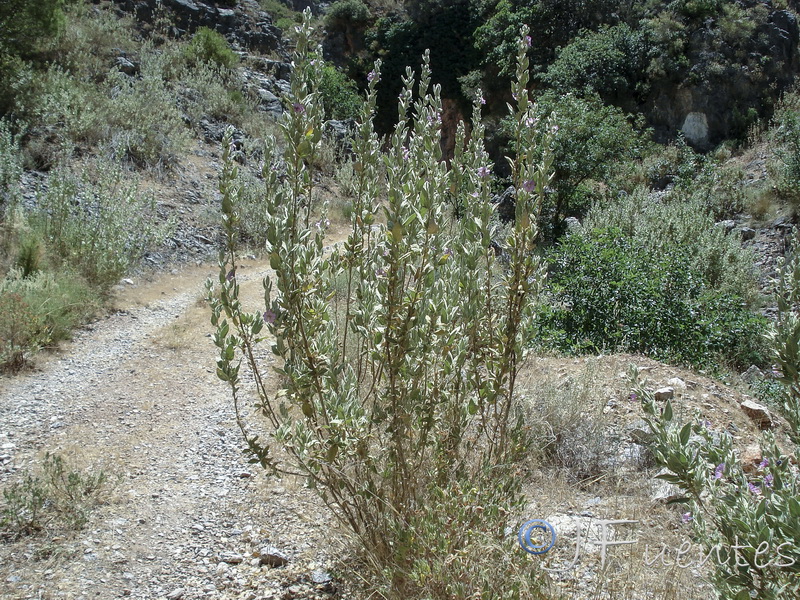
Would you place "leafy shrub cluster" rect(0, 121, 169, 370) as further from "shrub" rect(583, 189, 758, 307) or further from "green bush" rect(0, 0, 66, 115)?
"shrub" rect(583, 189, 758, 307)

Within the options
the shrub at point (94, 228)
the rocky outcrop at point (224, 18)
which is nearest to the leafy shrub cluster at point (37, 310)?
the shrub at point (94, 228)

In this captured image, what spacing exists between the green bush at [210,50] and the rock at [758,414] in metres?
14.4

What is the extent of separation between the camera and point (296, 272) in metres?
1.83

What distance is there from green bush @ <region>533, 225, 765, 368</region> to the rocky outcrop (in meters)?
14.6

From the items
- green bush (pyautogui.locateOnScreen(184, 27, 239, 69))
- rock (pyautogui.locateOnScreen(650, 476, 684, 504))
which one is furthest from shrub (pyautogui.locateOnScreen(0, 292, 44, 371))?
green bush (pyautogui.locateOnScreen(184, 27, 239, 69))

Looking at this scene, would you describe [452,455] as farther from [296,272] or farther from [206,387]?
[206,387]

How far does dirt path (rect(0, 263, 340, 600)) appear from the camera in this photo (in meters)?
2.48

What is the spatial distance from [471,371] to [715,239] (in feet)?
22.5

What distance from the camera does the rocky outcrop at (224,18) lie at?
15.9 m

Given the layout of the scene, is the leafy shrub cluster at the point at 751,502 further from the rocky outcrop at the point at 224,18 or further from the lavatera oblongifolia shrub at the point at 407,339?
the rocky outcrop at the point at 224,18

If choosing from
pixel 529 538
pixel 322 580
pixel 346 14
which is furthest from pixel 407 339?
pixel 346 14

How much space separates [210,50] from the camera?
15117 millimetres

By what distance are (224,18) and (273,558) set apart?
18520 mm

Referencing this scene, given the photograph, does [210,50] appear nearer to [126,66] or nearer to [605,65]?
[126,66]
